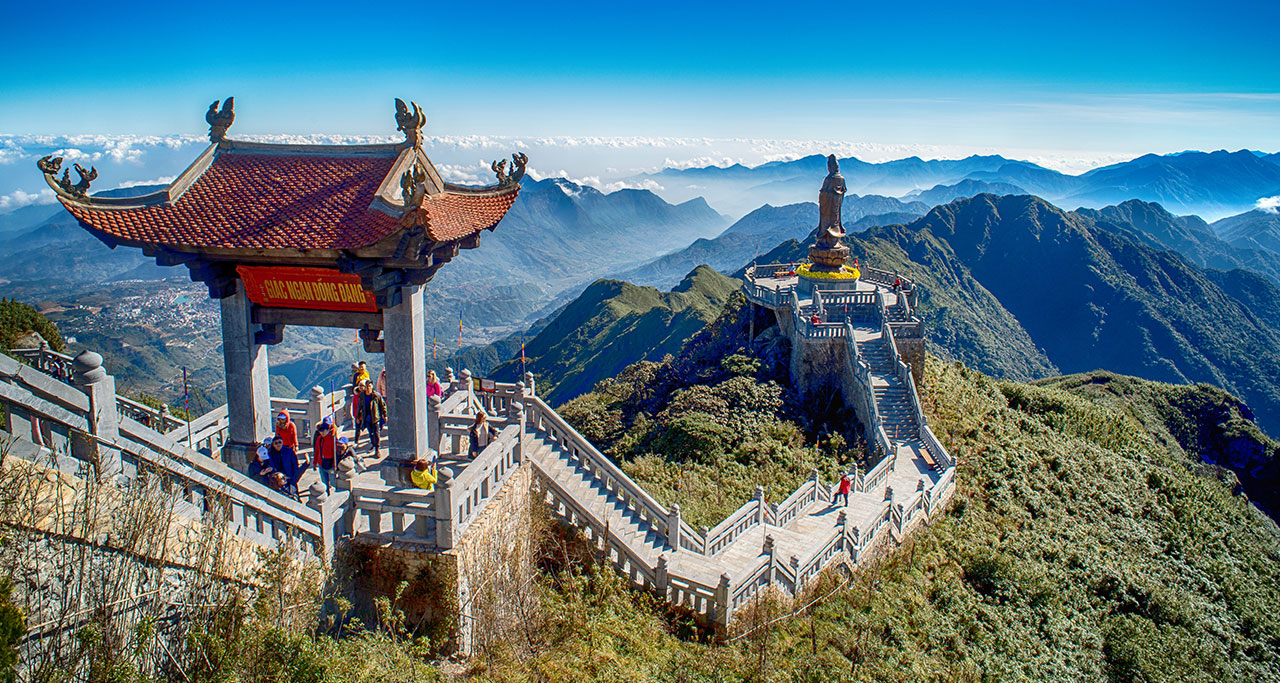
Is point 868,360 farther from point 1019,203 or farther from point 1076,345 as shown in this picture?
point 1019,203

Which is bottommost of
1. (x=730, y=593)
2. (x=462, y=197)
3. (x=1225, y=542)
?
(x=1225, y=542)

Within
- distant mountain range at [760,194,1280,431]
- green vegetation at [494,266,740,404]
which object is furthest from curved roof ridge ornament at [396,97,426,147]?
distant mountain range at [760,194,1280,431]

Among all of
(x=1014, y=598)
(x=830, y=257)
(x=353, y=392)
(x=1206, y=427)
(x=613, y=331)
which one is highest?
(x=830, y=257)

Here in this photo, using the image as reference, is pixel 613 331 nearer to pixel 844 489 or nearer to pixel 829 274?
pixel 829 274

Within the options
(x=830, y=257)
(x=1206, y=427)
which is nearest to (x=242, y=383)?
(x=830, y=257)

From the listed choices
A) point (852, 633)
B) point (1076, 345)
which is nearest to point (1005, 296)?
point (1076, 345)

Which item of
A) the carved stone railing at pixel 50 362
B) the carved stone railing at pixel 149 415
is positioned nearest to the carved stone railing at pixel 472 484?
the carved stone railing at pixel 149 415
